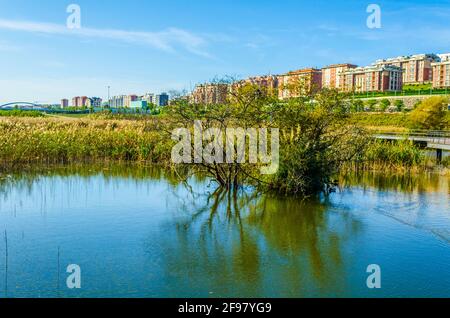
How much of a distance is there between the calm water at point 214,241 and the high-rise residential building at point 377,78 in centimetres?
6989

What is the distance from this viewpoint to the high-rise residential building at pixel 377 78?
7925 centimetres

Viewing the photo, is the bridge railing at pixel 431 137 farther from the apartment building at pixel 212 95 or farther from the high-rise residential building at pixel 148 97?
the high-rise residential building at pixel 148 97

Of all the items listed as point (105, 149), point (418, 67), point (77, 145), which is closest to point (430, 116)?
point (105, 149)

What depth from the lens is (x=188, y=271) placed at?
650 centimetres

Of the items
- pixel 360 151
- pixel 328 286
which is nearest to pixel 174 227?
pixel 328 286

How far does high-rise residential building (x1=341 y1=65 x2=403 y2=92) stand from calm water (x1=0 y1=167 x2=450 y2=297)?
69.9 meters

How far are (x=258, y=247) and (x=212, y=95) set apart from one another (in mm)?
5817

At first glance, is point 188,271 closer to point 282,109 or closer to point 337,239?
point 337,239

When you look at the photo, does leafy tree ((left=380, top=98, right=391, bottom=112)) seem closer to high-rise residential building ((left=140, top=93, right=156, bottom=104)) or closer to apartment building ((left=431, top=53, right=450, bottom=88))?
apartment building ((left=431, top=53, right=450, bottom=88))

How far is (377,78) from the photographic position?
7994cm

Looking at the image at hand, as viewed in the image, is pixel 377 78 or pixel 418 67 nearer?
pixel 377 78

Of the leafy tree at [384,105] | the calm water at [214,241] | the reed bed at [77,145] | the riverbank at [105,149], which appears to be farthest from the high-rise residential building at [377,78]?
the calm water at [214,241]

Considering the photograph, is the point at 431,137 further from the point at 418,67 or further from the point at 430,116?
the point at 418,67
